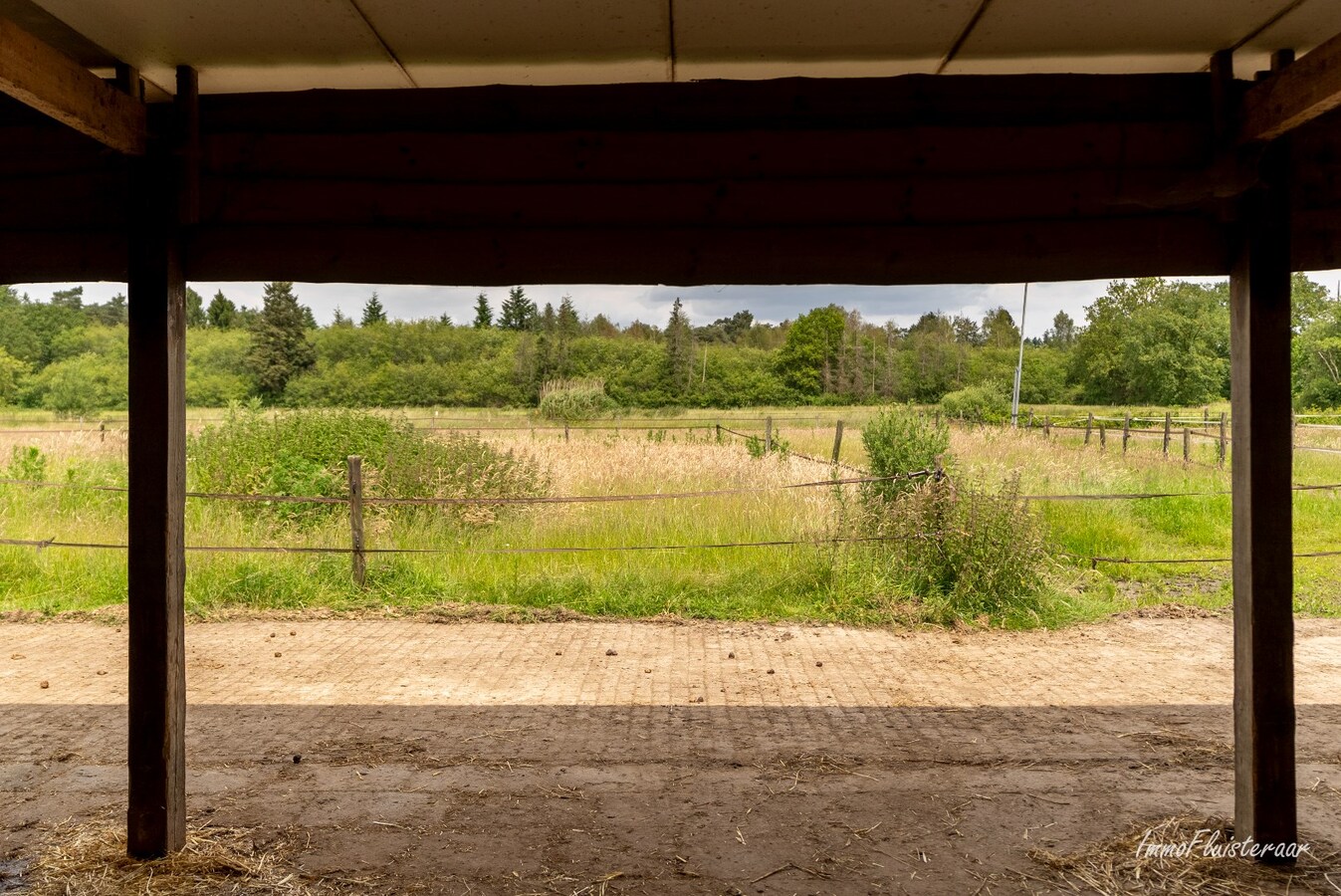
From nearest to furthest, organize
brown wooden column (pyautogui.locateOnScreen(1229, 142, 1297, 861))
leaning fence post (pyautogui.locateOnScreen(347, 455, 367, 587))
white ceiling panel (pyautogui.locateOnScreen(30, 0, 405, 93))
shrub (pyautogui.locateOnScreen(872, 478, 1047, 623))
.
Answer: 1. white ceiling panel (pyautogui.locateOnScreen(30, 0, 405, 93))
2. brown wooden column (pyautogui.locateOnScreen(1229, 142, 1297, 861))
3. shrub (pyautogui.locateOnScreen(872, 478, 1047, 623))
4. leaning fence post (pyautogui.locateOnScreen(347, 455, 367, 587))

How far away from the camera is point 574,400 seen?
→ 28578mm

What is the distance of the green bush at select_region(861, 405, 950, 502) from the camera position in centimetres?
892

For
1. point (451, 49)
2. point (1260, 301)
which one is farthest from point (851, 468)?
point (451, 49)

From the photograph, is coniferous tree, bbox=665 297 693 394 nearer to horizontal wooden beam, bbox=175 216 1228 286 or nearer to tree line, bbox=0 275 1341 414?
tree line, bbox=0 275 1341 414

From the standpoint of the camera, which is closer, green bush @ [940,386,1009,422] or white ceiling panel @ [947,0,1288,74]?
white ceiling panel @ [947,0,1288,74]

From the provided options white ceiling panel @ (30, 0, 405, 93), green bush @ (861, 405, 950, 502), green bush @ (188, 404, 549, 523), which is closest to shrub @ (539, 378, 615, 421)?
green bush @ (188, 404, 549, 523)

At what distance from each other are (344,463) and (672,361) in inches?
1041

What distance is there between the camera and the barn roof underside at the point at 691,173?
11.0 ft

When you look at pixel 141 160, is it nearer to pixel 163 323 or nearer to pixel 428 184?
pixel 163 323

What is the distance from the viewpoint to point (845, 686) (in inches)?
239

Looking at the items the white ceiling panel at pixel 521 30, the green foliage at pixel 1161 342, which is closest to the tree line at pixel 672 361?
the green foliage at pixel 1161 342

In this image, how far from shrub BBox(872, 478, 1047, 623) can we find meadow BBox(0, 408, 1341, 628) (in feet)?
0.39

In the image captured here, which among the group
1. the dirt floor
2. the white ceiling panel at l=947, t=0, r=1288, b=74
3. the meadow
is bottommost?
the dirt floor

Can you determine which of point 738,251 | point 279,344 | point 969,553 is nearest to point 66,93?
point 738,251
